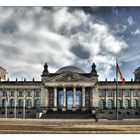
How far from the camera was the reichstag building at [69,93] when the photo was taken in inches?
2788

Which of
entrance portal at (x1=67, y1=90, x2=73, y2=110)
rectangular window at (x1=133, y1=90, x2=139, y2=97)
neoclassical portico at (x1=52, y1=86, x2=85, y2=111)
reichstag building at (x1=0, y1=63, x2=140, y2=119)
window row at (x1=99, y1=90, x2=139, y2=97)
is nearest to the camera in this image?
Result: reichstag building at (x1=0, y1=63, x2=140, y2=119)

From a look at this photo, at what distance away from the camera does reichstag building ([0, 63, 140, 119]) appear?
70812 mm

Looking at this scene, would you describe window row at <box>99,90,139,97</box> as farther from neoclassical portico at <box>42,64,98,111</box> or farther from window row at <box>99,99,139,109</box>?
neoclassical portico at <box>42,64,98,111</box>

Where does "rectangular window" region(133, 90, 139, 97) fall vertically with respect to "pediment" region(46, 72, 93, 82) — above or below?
below

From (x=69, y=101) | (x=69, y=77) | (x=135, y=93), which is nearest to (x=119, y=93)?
(x=135, y=93)

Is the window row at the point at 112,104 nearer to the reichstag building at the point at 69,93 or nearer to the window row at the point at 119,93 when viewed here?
the reichstag building at the point at 69,93

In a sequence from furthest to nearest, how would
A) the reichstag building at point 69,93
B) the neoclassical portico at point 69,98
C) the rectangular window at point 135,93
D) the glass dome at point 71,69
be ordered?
1. the rectangular window at point 135,93
2. the neoclassical portico at point 69,98
3. the reichstag building at point 69,93
4. the glass dome at point 71,69

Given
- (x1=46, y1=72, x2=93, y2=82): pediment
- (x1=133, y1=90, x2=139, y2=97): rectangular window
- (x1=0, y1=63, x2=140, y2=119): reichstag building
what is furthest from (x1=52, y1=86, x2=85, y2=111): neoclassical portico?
(x1=133, y1=90, x2=139, y2=97): rectangular window

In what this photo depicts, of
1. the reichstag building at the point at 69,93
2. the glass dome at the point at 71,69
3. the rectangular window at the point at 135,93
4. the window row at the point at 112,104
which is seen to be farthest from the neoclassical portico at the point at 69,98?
the rectangular window at the point at 135,93

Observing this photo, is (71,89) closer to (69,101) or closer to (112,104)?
(69,101)

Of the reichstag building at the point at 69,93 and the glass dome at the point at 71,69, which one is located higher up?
the glass dome at the point at 71,69

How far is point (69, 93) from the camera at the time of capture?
237ft
